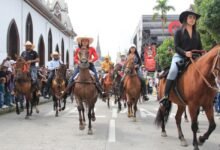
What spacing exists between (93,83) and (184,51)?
140 inches

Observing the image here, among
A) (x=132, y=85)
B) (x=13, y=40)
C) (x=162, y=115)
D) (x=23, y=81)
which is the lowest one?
(x=162, y=115)

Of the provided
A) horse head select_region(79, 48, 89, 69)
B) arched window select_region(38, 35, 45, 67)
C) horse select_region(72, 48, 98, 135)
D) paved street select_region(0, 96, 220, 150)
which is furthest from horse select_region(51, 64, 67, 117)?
arched window select_region(38, 35, 45, 67)

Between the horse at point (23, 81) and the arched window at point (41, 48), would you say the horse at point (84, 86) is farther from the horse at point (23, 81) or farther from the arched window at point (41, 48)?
the arched window at point (41, 48)

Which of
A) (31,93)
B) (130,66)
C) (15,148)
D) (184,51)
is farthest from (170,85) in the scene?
(31,93)

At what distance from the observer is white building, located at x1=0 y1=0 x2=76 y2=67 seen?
33625mm

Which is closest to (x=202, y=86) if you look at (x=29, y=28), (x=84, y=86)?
(x=84, y=86)

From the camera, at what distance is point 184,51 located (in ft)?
33.0

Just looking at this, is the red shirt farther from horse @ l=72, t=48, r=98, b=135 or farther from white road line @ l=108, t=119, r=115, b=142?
white road line @ l=108, t=119, r=115, b=142

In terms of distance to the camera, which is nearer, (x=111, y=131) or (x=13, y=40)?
(x=111, y=131)

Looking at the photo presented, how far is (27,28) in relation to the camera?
4166cm

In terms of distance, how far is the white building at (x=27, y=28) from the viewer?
33625 mm

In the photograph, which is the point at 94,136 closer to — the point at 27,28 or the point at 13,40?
the point at 13,40

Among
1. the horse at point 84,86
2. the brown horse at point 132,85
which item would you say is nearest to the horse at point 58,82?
the brown horse at point 132,85

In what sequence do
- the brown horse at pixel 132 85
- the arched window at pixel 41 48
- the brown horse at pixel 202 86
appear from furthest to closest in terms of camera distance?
the arched window at pixel 41 48, the brown horse at pixel 132 85, the brown horse at pixel 202 86
